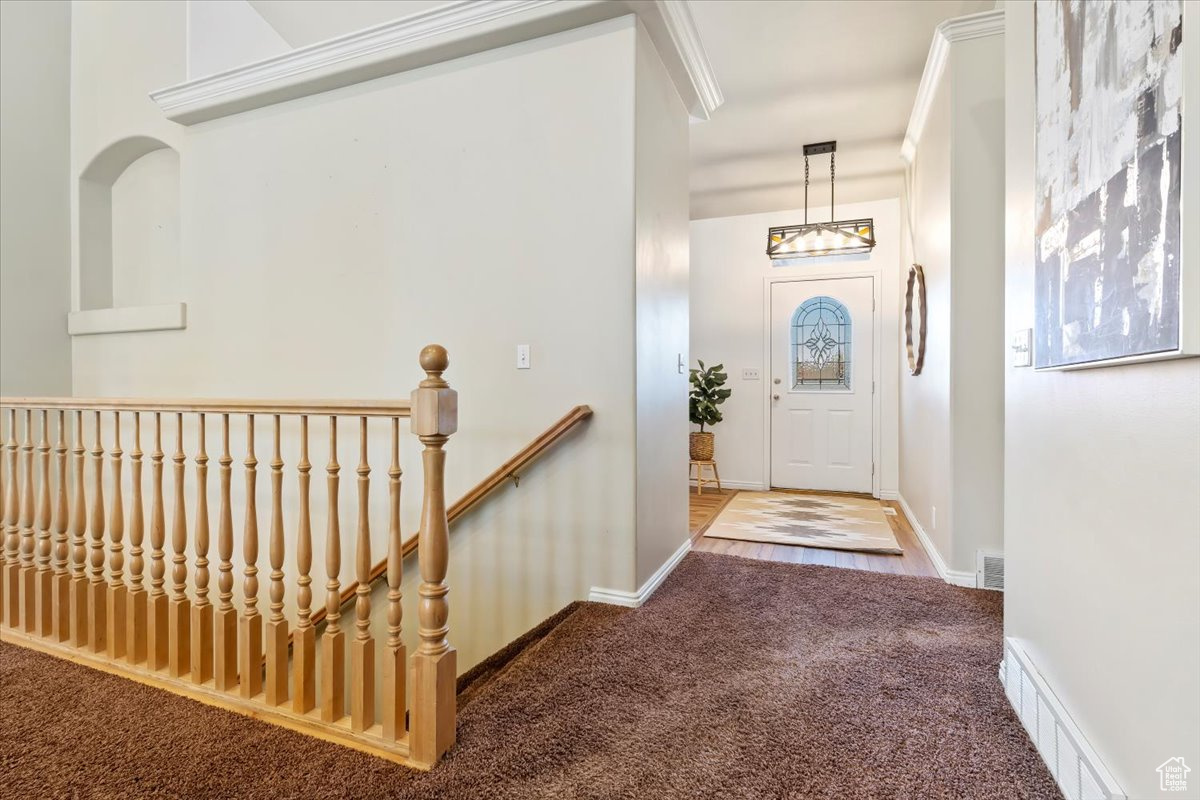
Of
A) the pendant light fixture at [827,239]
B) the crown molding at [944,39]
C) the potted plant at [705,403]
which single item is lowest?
the potted plant at [705,403]

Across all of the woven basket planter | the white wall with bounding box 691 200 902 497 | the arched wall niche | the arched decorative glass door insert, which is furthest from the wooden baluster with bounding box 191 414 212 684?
the arched decorative glass door insert

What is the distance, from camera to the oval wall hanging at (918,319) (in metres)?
3.31

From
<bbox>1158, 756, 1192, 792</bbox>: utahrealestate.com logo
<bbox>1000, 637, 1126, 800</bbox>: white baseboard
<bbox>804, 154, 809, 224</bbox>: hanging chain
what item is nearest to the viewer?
<bbox>1158, 756, 1192, 792</bbox>: utahrealestate.com logo

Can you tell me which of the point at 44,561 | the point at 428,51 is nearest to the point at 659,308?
the point at 428,51

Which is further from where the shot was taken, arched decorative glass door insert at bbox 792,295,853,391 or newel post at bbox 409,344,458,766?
arched decorative glass door insert at bbox 792,295,853,391

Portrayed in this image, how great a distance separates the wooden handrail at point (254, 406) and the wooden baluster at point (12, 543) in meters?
0.32

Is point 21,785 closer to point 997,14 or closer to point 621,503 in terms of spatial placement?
point 621,503

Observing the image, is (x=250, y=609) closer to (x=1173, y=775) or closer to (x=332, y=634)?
(x=332, y=634)

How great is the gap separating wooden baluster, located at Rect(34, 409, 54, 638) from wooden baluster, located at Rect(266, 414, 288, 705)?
1179 millimetres

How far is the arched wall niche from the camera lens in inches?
141

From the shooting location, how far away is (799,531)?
3.67 meters

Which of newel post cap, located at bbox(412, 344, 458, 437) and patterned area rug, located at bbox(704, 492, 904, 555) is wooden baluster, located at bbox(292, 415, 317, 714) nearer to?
newel post cap, located at bbox(412, 344, 458, 437)

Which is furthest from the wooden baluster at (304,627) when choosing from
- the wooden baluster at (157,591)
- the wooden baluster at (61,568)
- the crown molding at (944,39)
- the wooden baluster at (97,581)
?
the crown molding at (944,39)

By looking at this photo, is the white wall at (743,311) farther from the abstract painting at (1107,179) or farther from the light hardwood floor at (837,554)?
the abstract painting at (1107,179)
